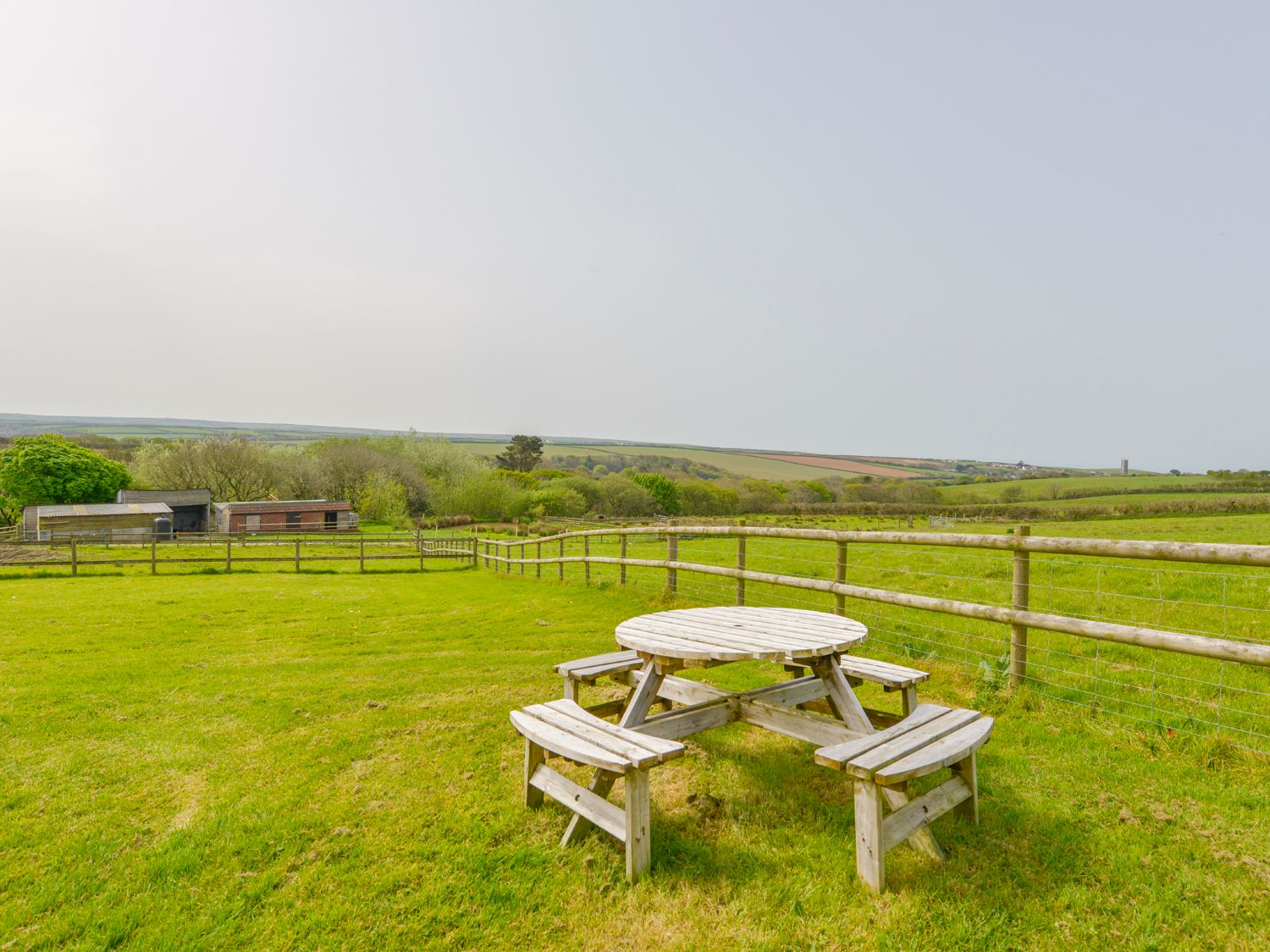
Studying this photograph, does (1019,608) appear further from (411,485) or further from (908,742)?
(411,485)

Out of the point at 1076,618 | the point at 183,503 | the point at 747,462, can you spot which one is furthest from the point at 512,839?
the point at 747,462

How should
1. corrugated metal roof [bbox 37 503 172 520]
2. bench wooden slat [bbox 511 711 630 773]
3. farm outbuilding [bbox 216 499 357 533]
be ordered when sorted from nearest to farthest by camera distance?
bench wooden slat [bbox 511 711 630 773]
corrugated metal roof [bbox 37 503 172 520]
farm outbuilding [bbox 216 499 357 533]

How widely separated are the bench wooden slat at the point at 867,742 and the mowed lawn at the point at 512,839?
1.81 ft

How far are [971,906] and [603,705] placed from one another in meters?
2.20

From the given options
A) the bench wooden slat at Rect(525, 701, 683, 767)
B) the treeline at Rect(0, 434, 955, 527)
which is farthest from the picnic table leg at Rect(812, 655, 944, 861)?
the treeline at Rect(0, 434, 955, 527)

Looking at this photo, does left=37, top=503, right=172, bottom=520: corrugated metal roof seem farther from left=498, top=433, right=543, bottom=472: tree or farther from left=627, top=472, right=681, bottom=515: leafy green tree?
left=498, top=433, right=543, bottom=472: tree

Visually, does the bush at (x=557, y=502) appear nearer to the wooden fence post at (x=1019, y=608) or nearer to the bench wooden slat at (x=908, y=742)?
the wooden fence post at (x=1019, y=608)

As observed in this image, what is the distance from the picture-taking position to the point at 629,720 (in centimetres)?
347

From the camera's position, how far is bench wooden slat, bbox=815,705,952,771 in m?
2.66

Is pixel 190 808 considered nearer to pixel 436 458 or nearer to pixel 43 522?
pixel 43 522

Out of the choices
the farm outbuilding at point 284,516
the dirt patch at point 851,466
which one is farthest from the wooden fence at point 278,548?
the dirt patch at point 851,466

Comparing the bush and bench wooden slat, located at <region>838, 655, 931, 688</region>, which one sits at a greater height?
bench wooden slat, located at <region>838, 655, 931, 688</region>

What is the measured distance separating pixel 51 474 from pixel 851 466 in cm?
8790

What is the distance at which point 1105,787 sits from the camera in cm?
352
